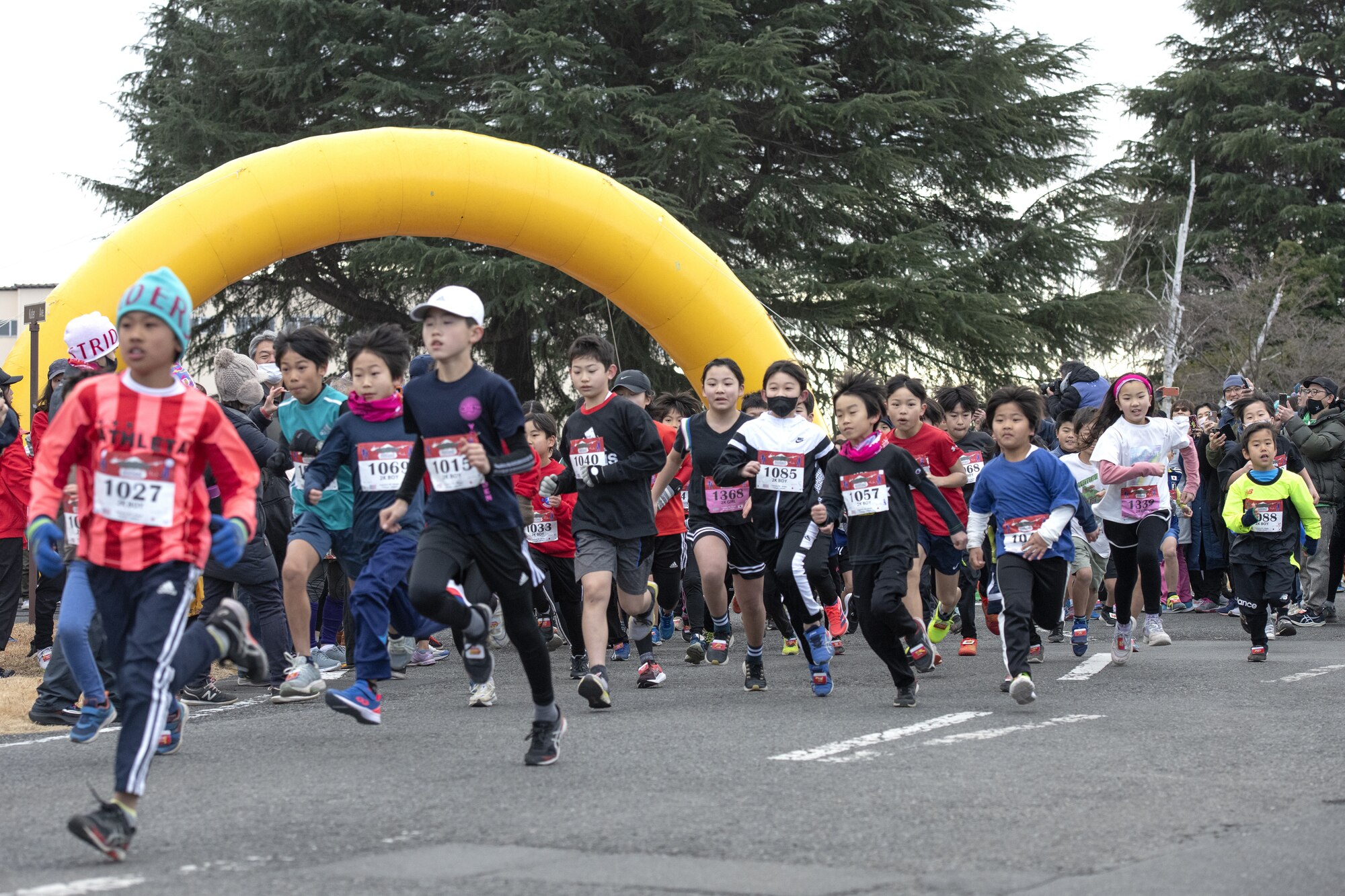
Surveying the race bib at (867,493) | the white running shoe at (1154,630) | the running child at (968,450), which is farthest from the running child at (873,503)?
the white running shoe at (1154,630)

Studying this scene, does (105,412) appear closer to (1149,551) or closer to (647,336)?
(1149,551)

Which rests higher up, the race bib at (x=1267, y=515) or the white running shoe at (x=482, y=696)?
the race bib at (x=1267, y=515)

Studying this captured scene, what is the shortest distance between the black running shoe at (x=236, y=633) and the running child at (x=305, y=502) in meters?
3.12

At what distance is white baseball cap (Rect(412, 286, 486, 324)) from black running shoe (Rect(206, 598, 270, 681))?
1.71 m

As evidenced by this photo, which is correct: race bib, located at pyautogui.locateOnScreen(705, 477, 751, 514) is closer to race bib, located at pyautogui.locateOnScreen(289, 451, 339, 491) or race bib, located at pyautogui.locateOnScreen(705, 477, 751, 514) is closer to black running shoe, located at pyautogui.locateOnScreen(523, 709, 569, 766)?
race bib, located at pyautogui.locateOnScreen(289, 451, 339, 491)

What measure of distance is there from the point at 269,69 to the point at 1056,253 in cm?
1488

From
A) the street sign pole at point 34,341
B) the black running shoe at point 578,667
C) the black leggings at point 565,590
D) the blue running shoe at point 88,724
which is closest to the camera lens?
the blue running shoe at point 88,724

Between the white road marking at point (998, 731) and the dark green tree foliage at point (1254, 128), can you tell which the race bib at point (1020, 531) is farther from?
the dark green tree foliage at point (1254, 128)

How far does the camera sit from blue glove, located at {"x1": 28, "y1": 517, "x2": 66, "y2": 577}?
16.2 ft

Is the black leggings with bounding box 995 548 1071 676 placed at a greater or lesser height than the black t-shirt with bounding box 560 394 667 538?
lesser

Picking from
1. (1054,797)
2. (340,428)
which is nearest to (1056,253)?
(340,428)

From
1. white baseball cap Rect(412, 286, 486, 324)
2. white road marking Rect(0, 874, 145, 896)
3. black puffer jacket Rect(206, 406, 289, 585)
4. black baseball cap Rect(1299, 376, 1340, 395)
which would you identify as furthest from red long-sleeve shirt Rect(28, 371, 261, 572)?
black baseball cap Rect(1299, 376, 1340, 395)

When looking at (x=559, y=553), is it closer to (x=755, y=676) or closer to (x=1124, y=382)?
(x=755, y=676)

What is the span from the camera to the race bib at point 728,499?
9.50m
